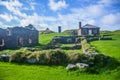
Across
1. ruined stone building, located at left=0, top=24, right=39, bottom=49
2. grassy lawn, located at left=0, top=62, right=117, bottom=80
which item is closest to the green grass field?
grassy lawn, located at left=0, top=62, right=117, bottom=80

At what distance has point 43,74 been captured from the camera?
16.0m

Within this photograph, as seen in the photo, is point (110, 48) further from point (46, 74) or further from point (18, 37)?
point (18, 37)

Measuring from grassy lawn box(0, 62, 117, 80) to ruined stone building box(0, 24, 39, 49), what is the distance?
42808 millimetres

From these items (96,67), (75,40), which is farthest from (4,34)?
(96,67)

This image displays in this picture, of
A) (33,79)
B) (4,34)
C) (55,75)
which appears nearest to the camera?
(33,79)

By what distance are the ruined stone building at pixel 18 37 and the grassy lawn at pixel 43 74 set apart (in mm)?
42808

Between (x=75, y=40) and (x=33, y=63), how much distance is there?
45.0 m

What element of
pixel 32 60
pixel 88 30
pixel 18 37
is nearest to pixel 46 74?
pixel 32 60

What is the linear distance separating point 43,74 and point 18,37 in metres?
49.0

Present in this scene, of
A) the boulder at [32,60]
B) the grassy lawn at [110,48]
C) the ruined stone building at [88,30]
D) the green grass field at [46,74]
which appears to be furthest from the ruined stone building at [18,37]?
the green grass field at [46,74]

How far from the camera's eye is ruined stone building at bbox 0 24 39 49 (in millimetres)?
60656

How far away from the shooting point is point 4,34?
61156 mm

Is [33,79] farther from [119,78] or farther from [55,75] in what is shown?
[119,78]

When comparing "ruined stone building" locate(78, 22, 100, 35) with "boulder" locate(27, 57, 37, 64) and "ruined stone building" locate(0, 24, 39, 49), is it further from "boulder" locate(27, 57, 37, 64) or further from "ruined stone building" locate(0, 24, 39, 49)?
"boulder" locate(27, 57, 37, 64)
